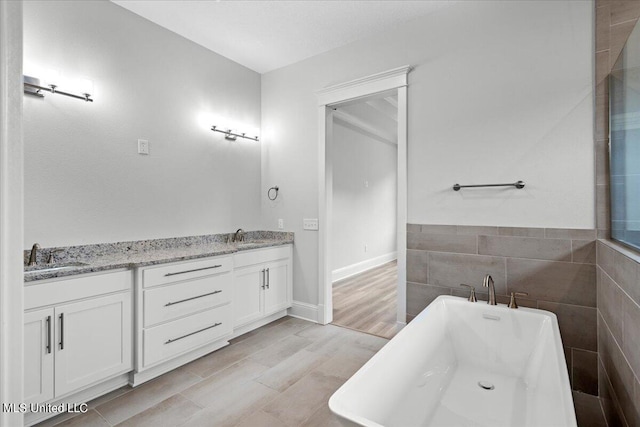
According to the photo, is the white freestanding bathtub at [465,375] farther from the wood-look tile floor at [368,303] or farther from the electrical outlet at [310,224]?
the electrical outlet at [310,224]

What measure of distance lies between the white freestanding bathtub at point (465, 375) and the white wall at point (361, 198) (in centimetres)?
244

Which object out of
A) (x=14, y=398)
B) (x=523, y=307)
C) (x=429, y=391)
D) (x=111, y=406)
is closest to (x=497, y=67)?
(x=523, y=307)

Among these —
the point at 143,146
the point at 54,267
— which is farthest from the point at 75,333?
the point at 143,146

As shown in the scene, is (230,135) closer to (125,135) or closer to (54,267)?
(125,135)

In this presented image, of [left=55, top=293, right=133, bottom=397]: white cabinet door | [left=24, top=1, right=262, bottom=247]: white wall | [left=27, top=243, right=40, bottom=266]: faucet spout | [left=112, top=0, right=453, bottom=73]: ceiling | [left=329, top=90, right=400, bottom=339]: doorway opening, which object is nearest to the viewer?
[left=55, top=293, right=133, bottom=397]: white cabinet door

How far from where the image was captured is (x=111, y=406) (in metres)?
1.94

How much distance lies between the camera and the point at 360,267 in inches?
224

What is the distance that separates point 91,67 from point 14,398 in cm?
265

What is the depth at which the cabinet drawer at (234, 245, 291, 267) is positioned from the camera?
292 cm

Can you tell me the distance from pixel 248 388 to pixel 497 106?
2704 mm

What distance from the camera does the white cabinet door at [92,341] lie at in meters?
1.80

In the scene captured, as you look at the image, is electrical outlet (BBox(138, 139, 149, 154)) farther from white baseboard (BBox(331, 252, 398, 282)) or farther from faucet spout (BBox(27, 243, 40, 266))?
white baseboard (BBox(331, 252, 398, 282))

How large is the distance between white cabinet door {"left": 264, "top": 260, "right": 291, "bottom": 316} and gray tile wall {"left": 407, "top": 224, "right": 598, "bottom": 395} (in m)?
1.42

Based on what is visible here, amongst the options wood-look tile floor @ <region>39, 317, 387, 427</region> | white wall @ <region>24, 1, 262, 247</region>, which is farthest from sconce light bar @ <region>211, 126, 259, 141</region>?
wood-look tile floor @ <region>39, 317, 387, 427</region>
